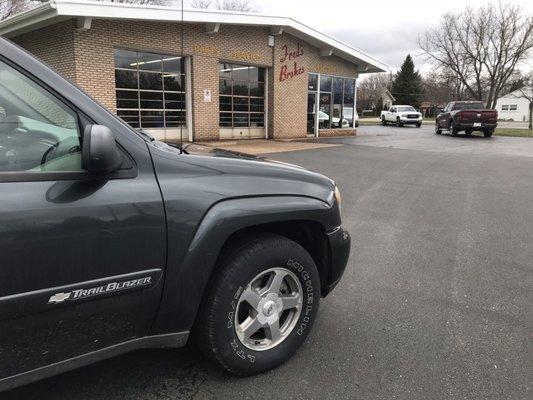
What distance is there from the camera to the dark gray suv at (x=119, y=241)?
6.50 ft

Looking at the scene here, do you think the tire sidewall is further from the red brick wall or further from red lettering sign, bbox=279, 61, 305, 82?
red lettering sign, bbox=279, 61, 305, 82

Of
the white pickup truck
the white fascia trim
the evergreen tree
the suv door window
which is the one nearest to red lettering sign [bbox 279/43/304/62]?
the white fascia trim

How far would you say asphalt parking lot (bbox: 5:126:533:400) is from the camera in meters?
2.73

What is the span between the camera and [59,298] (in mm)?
2049

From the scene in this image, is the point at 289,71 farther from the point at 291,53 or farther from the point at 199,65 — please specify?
the point at 199,65

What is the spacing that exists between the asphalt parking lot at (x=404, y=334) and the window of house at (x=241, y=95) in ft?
45.5

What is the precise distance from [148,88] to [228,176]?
15706 mm

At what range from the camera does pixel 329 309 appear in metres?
3.81

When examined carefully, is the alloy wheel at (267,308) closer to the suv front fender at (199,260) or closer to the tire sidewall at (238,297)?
the tire sidewall at (238,297)

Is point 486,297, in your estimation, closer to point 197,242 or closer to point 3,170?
point 197,242

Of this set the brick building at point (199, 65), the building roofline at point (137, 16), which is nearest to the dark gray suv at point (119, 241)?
the brick building at point (199, 65)

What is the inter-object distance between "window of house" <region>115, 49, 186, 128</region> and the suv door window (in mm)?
14094

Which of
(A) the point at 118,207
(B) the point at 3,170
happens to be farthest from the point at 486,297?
(B) the point at 3,170

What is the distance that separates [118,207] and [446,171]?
10892mm
